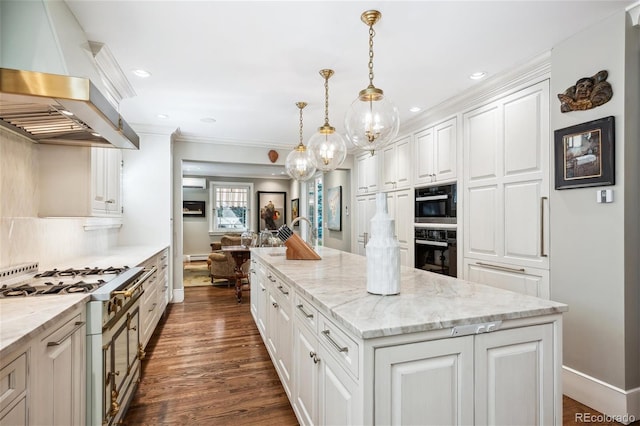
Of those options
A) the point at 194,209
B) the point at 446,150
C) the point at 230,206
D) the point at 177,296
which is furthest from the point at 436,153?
the point at 194,209

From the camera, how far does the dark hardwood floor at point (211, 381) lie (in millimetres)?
2074

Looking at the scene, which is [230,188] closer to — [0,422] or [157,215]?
[157,215]

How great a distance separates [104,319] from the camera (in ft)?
5.42

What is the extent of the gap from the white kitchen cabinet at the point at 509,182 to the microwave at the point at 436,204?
0.19 meters

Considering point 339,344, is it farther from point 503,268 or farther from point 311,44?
point 503,268

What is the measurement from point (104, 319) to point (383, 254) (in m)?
1.39

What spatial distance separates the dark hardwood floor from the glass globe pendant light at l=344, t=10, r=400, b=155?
1827 mm

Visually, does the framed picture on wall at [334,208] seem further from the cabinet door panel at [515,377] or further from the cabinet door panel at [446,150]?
the cabinet door panel at [515,377]

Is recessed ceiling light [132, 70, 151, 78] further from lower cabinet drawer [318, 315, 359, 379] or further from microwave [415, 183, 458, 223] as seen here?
microwave [415, 183, 458, 223]

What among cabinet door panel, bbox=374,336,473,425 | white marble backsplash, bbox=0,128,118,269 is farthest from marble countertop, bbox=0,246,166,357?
cabinet door panel, bbox=374,336,473,425

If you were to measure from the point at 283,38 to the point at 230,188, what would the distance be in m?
8.13

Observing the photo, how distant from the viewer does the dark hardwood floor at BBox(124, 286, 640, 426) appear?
2.07 m

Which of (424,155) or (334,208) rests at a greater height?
(424,155)

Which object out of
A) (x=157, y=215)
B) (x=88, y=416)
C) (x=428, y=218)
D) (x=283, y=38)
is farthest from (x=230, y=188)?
(x=88, y=416)
